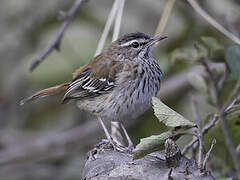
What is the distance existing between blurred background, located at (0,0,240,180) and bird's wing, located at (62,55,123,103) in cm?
101

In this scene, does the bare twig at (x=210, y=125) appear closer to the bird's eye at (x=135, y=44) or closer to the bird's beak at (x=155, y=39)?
the bird's beak at (x=155, y=39)

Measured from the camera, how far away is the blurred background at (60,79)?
6.57m

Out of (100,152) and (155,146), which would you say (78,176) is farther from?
(155,146)

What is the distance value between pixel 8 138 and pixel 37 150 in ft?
1.46

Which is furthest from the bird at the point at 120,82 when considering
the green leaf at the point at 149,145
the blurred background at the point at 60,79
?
the green leaf at the point at 149,145

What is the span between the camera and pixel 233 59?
4238mm

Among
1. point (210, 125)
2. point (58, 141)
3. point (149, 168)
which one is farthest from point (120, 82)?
point (149, 168)

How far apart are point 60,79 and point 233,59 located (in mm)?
3517

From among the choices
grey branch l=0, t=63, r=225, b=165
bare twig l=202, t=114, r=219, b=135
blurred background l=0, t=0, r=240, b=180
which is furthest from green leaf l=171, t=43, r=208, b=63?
grey branch l=0, t=63, r=225, b=165

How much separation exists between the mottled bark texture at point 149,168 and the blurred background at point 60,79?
271 centimetres

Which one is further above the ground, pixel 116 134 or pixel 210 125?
pixel 210 125

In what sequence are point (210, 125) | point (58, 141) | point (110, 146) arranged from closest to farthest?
point (210, 125) < point (110, 146) < point (58, 141)

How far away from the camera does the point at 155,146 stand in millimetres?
3064

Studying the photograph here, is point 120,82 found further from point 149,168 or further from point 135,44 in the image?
point 149,168
